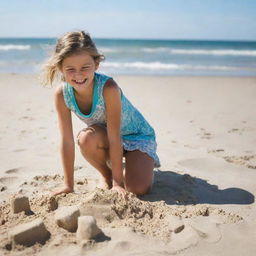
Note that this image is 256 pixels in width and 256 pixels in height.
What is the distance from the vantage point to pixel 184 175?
321 centimetres

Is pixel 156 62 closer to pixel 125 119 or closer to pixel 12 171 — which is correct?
pixel 125 119

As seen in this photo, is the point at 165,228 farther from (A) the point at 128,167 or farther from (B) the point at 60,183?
(B) the point at 60,183

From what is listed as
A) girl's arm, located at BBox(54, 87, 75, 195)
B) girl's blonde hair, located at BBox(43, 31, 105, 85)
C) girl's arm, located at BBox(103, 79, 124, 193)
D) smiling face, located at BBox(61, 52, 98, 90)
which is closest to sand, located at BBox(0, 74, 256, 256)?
girl's arm, located at BBox(54, 87, 75, 195)

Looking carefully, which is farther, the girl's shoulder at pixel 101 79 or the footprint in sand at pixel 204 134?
the footprint in sand at pixel 204 134

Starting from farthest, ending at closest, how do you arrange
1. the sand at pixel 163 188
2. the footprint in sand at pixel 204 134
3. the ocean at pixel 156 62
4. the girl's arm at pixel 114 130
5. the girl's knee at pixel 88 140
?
the ocean at pixel 156 62, the footprint in sand at pixel 204 134, the girl's knee at pixel 88 140, the girl's arm at pixel 114 130, the sand at pixel 163 188

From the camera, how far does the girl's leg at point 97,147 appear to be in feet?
9.62

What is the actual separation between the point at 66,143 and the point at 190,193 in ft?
3.56

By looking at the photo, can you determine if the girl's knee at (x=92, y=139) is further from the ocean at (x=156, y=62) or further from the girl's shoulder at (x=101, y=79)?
the ocean at (x=156, y=62)

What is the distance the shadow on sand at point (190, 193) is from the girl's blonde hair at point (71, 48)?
1179 millimetres

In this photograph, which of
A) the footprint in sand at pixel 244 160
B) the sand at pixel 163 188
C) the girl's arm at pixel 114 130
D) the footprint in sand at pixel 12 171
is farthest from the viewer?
the footprint in sand at pixel 244 160

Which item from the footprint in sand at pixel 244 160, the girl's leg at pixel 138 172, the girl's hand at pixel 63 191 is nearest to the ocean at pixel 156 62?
the girl's leg at pixel 138 172

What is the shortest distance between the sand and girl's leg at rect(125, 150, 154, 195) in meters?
0.09

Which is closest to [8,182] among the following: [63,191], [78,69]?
[63,191]

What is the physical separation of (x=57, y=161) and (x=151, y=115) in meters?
2.46
